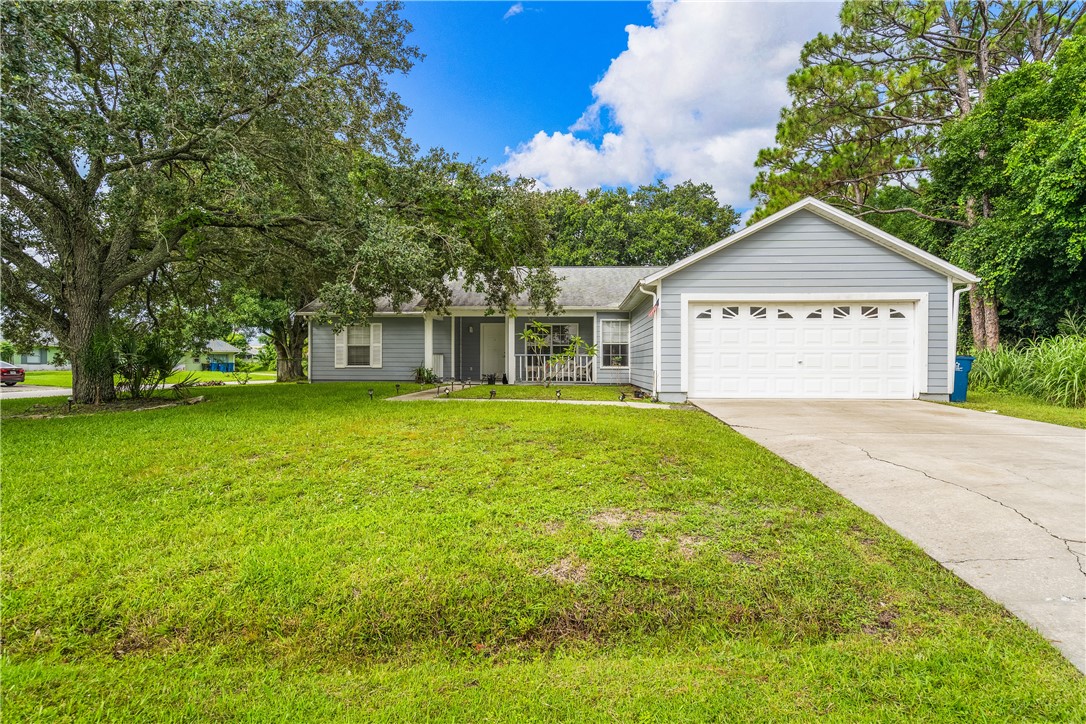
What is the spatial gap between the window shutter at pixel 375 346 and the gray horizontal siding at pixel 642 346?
786 centimetres

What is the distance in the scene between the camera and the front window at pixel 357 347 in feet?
49.0

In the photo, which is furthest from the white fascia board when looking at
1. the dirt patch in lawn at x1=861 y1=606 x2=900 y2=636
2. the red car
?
the red car

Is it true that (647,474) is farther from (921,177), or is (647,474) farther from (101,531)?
(921,177)

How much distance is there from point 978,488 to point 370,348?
14.4 metres

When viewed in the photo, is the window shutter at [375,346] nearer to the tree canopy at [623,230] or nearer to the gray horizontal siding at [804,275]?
the gray horizontal siding at [804,275]

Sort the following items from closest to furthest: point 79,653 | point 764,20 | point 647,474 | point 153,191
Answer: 1. point 79,653
2. point 647,474
3. point 153,191
4. point 764,20

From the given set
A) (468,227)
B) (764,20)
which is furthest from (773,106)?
(468,227)

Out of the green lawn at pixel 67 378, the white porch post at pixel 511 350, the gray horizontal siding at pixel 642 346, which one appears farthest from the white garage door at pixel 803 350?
the green lawn at pixel 67 378

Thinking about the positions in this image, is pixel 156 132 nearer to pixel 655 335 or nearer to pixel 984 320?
pixel 655 335

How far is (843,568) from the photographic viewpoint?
8.00 feet

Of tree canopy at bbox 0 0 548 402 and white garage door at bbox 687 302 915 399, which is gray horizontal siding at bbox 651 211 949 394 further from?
tree canopy at bbox 0 0 548 402

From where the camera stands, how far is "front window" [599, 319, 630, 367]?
14.0 metres

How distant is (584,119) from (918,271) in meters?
13.9

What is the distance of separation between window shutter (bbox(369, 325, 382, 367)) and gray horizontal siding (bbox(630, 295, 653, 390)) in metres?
7.86
